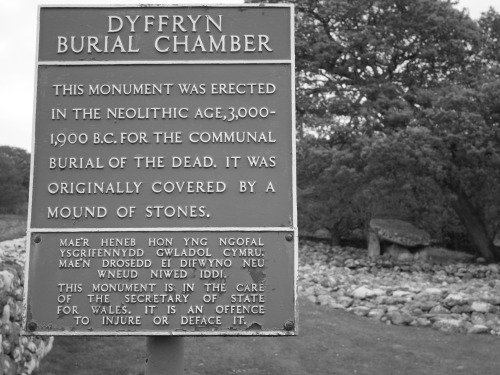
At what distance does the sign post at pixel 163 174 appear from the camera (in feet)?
17.0

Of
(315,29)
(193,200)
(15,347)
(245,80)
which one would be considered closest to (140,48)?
(245,80)

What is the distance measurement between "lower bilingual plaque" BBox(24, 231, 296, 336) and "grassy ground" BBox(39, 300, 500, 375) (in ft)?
11.6

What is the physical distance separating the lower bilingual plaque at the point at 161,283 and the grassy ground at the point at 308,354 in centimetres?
354

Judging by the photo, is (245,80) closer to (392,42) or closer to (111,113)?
(111,113)

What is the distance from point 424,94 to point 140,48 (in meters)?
16.8

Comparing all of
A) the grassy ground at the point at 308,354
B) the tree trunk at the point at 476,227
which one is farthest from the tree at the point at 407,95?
the grassy ground at the point at 308,354

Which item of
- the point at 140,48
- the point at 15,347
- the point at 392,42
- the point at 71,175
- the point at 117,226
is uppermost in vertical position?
the point at 392,42

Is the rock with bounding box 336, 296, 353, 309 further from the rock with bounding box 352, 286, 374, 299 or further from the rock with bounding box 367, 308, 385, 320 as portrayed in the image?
the rock with bounding box 367, 308, 385, 320

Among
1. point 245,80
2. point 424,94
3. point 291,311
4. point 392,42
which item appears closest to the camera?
point 291,311

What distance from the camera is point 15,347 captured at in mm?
7527

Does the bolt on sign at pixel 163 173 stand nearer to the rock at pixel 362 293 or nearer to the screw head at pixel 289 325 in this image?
the screw head at pixel 289 325

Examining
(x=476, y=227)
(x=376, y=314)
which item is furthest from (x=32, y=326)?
(x=476, y=227)

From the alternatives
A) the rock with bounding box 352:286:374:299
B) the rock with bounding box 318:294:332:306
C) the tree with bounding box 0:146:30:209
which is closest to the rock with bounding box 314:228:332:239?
the tree with bounding box 0:146:30:209

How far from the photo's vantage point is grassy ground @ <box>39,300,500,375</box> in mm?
8891
